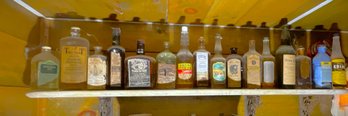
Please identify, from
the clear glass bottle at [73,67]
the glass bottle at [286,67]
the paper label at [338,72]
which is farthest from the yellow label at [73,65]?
the paper label at [338,72]

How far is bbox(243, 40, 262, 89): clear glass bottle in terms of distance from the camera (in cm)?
143

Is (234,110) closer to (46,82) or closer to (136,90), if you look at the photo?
(136,90)

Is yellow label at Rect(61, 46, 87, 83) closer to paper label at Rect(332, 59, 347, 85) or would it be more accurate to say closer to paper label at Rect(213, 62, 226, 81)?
paper label at Rect(213, 62, 226, 81)

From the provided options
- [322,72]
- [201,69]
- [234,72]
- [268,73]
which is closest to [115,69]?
[201,69]

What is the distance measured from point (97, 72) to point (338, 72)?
4.11 ft

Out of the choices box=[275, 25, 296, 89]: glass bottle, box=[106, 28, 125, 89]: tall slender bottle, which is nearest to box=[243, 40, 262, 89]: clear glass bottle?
box=[275, 25, 296, 89]: glass bottle

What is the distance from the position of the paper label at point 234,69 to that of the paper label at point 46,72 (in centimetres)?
84

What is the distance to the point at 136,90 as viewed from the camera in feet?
4.17

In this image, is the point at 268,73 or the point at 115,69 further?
the point at 268,73

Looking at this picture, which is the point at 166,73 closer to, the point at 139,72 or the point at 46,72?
the point at 139,72

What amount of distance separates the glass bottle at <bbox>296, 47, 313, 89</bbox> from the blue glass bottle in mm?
29

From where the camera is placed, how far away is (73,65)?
4.25 feet

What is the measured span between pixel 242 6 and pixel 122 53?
636 mm

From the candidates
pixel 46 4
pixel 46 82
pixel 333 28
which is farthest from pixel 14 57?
pixel 333 28
